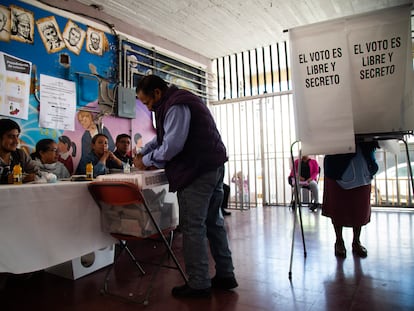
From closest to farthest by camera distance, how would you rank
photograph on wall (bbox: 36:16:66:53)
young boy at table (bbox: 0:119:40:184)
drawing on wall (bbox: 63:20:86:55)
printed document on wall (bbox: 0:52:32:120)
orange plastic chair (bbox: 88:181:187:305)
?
1. orange plastic chair (bbox: 88:181:187:305)
2. young boy at table (bbox: 0:119:40:184)
3. printed document on wall (bbox: 0:52:32:120)
4. photograph on wall (bbox: 36:16:66:53)
5. drawing on wall (bbox: 63:20:86:55)

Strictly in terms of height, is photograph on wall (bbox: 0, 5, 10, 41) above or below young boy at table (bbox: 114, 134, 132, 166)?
above

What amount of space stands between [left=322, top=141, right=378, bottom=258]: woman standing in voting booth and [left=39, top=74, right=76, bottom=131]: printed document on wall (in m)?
2.73

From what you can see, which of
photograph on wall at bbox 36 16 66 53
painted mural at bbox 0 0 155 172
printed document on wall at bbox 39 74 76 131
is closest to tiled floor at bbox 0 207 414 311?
painted mural at bbox 0 0 155 172

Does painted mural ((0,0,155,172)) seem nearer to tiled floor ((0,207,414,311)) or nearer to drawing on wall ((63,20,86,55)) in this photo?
drawing on wall ((63,20,86,55))

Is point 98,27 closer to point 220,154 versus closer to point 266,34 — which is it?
point 266,34

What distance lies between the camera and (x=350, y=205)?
8.02 feet

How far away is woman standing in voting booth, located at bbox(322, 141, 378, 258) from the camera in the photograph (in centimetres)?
241

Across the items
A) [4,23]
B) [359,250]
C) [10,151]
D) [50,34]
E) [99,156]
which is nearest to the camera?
[359,250]

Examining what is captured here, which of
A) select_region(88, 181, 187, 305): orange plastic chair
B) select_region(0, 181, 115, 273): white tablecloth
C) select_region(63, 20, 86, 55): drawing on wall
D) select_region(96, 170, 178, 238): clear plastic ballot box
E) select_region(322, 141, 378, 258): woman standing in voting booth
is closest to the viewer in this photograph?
select_region(0, 181, 115, 273): white tablecloth

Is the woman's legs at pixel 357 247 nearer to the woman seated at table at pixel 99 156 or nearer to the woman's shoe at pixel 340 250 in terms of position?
the woman's shoe at pixel 340 250

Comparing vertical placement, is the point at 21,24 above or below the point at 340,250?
above

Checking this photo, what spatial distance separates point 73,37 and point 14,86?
3.17 feet

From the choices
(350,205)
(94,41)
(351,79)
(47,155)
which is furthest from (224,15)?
(350,205)

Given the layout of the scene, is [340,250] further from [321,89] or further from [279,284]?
[321,89]
